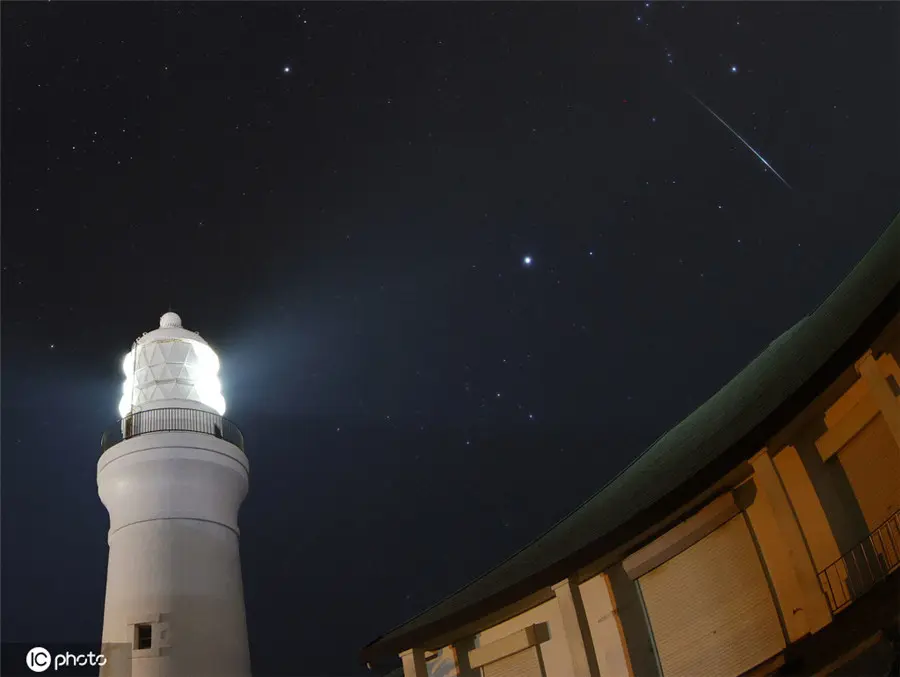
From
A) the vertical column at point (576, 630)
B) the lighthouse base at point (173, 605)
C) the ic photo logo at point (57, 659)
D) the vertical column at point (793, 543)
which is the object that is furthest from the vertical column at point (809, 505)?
the ic photo logo at point (57, 659)

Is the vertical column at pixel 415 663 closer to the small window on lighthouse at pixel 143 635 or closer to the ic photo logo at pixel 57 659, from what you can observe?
the small window on lighthouse at pixel 143 635

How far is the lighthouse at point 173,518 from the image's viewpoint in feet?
60.1

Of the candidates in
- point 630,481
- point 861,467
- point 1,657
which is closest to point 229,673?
point 1,657

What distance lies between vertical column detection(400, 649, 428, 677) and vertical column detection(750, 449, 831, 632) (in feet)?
26.0

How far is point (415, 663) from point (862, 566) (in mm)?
9307

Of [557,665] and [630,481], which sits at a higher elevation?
[630,481]

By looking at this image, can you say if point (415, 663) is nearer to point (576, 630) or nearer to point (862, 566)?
point (576, 630)

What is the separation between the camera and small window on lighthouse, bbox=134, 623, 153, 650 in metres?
18.2

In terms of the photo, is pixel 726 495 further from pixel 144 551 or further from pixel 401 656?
pixel 144 551

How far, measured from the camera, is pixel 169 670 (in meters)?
17.9

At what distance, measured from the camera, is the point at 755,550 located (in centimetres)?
1209

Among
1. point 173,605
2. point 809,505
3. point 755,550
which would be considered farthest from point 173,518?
point 809,505

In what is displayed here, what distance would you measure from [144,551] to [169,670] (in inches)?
105

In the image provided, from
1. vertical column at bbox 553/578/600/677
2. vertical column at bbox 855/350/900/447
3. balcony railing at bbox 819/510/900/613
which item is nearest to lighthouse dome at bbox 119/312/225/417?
vertical column at bbox 553/578/600/677
